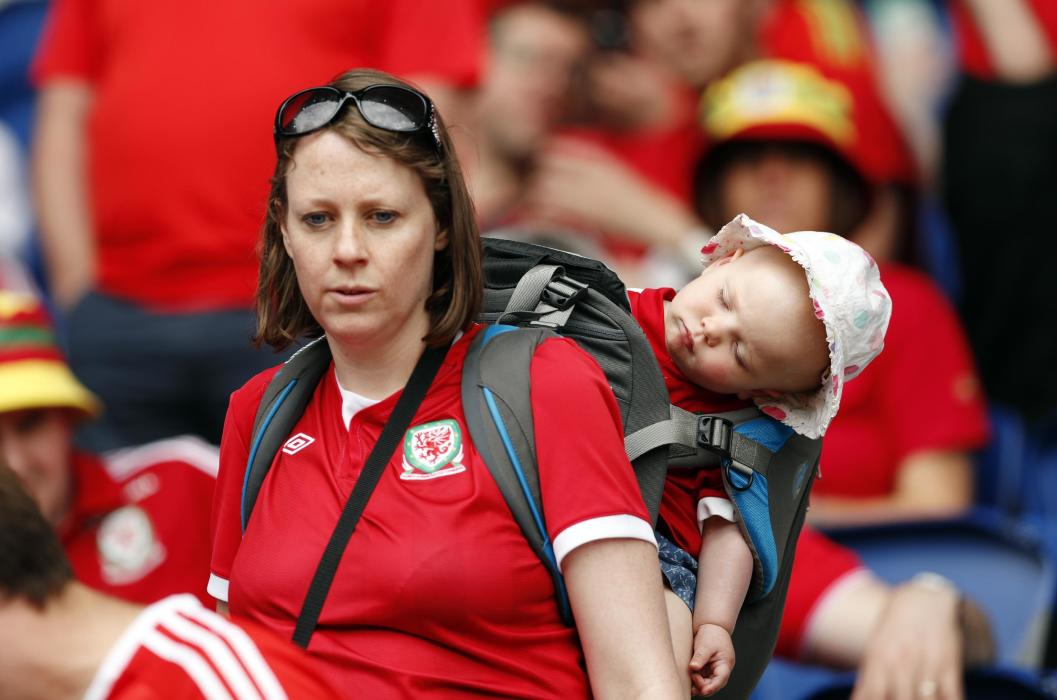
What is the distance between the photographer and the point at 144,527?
3949 millimetres

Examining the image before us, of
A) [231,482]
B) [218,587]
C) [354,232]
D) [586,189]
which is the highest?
[586,189]

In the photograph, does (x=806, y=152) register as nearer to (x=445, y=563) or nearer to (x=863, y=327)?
(x=863, y=327)

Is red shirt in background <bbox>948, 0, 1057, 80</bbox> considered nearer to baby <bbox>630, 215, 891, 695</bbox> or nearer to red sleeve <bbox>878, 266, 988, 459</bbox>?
red sleeve <bbox>878, 266, 988, 459</bbox>

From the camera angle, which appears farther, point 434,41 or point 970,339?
point 970,339

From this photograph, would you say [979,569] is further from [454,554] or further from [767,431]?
[454,554]

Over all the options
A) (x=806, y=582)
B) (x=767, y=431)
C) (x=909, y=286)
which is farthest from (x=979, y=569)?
(x=767, y=431)

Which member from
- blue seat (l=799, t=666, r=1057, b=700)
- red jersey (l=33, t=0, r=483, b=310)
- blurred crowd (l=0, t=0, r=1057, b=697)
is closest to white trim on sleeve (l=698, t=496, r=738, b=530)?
blue seat (l=799, t=666, r=1057, b=700)

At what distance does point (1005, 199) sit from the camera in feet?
16.2

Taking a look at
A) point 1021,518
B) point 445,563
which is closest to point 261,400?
point 445,563

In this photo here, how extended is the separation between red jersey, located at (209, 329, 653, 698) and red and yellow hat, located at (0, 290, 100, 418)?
1.90m

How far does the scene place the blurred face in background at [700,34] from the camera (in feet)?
17.2

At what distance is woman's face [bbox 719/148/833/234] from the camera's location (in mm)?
4672

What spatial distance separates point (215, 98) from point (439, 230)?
7.72 feet

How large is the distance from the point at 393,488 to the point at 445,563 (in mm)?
139
